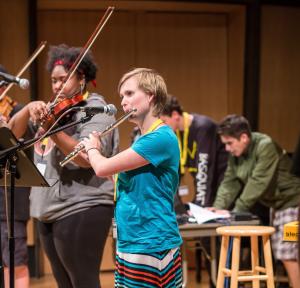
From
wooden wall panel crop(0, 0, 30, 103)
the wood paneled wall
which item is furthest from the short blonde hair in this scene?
the wood paneled wall

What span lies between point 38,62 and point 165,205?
3.42 metres

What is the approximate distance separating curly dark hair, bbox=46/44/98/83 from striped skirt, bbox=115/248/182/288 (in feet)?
2.86

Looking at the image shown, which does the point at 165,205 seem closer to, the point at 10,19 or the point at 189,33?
the point at 10,19

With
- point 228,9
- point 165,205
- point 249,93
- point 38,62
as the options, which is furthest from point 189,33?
point 165,205

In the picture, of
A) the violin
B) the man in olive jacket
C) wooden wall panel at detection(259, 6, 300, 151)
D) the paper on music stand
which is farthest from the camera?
wooden wall panel at detection(259, 6, 300, 151)

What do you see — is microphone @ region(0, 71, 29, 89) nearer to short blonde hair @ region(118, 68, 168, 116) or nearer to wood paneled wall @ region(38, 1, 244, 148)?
short blonde hair @ region(118, 68, 168, 116)

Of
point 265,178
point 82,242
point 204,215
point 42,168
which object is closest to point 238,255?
point 204,215

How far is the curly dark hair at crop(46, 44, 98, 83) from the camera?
2848 mm

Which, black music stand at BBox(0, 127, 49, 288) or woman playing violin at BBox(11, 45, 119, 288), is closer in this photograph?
black music stand at BBox(0, 127, 49, 288)

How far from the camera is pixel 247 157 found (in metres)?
4.54

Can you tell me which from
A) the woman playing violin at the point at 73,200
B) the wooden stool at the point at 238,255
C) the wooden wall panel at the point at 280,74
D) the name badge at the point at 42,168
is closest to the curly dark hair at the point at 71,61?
the woman playing violin at the point at 73,200

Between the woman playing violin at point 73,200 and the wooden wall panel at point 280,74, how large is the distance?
3.28m

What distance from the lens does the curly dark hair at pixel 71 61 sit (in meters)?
2.85

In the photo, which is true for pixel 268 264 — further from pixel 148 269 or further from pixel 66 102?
pixel 66 102
